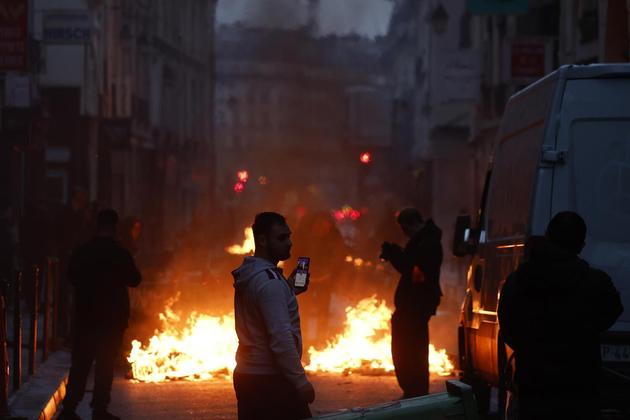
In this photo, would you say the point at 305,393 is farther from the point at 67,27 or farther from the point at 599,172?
the point at 67,27

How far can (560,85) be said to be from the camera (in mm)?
8516

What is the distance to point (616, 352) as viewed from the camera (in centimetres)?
829

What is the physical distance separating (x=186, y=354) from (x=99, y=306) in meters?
3.92

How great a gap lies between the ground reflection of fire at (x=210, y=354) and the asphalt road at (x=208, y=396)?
0.31 m

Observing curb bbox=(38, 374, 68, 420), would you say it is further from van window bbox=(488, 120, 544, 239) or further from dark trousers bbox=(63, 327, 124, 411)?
van window bbox=(488, 120, 544, 239)

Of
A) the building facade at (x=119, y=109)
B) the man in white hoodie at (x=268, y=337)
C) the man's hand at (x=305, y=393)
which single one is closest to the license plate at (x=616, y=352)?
the man in white hoodie at (x=268, y=337)

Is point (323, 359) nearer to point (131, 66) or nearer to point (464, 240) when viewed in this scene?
point (464, 240)

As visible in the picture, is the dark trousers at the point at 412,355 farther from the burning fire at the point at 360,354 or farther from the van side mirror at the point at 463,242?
the burning fire at the point at 360,354

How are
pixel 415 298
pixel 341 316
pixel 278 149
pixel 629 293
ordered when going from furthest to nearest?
1. pixel 278 149
2. pixel 341 316
3. pixel 415 298
4. pixel 629 293

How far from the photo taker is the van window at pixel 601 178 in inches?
331

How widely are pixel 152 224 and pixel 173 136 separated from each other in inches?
333

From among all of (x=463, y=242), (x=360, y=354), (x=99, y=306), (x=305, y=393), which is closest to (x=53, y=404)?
(x=99, y=306)

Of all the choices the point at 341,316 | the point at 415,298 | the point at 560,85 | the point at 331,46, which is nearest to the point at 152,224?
the point at 341,316

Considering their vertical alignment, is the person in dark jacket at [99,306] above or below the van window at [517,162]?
below
